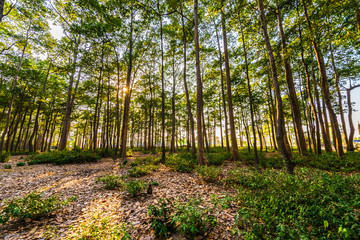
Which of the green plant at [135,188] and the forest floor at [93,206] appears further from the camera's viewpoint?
the green plant at [135,188]

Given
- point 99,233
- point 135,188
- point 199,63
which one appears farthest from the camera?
point 199,63

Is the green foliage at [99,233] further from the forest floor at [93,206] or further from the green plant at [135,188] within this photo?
the green plant at [135,188]

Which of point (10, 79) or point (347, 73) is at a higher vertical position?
point (10, 79)

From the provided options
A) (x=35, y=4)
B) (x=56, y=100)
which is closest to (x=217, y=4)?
(x=35, y=4)

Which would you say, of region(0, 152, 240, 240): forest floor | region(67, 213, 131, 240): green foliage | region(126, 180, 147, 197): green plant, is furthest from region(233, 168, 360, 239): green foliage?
region(126, 180, 147, 197): green plant

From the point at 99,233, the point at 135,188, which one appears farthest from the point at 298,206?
the point at 135,188

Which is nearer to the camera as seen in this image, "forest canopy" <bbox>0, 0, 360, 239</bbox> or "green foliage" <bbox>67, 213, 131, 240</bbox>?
"green foliage" <bbox>67, 213, 131, 240</bbox>

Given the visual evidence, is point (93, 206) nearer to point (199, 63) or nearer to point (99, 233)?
point (99, 233)

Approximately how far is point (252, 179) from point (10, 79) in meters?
28.9

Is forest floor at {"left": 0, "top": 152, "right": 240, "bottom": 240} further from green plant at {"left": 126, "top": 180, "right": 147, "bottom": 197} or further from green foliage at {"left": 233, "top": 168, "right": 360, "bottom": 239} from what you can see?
green foliage at {"left": 233, "top": 168, "right": 360, "bottom": 239}

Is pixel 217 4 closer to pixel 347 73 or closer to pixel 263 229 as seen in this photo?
pixel 263 229

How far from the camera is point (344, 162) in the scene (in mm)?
7168

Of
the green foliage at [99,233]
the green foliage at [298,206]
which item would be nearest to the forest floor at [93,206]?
the green foliage at [99,233]

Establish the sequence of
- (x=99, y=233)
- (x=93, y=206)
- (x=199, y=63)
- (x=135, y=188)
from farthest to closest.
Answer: (x=199, y=63), (x=135, y=188), (x=93, y=206), (x=99, y=233)
